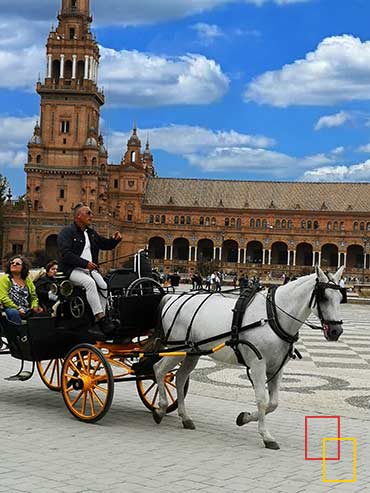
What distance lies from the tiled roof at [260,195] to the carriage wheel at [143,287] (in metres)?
101

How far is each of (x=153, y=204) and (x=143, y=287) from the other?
3975 inches

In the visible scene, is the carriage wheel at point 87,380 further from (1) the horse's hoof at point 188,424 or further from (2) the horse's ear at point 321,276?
(2) the horse's ear at point 321,276

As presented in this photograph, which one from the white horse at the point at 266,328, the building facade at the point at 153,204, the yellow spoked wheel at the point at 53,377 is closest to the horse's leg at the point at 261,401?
the white horse at the point at 266,328

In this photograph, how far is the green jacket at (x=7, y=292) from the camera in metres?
9.63

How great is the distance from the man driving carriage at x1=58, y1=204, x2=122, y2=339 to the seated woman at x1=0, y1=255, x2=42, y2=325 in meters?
1.24

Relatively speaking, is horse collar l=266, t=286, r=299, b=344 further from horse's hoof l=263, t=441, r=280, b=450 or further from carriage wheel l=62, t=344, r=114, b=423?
carriage wheel l=62, t=344, r=114, b=423

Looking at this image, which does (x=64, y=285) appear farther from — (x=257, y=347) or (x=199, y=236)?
(x=199, y=236)

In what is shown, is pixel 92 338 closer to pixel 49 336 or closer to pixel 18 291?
pixel 49 336

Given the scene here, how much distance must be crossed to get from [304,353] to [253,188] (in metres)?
98.4

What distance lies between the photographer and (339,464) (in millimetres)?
6766

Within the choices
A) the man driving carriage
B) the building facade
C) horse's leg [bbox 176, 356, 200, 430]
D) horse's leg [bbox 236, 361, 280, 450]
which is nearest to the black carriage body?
the man driving carriage

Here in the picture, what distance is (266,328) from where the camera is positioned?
755 cm

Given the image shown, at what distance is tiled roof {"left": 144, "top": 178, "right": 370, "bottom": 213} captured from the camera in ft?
361

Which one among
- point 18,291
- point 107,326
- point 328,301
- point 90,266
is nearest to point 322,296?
point 328,301
